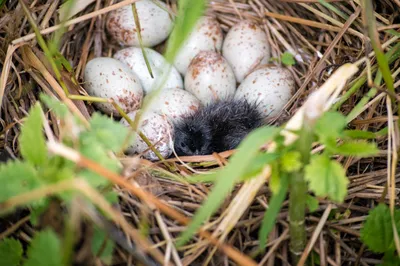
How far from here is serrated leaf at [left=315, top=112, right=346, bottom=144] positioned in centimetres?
105

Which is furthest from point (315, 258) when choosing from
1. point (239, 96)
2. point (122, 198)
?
point (239, 96)

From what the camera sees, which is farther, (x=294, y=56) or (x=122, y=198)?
(x=294, y=56)

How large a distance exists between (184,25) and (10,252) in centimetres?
69

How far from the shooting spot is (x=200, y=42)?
231cm

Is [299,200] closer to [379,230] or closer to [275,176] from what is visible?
[275,176]

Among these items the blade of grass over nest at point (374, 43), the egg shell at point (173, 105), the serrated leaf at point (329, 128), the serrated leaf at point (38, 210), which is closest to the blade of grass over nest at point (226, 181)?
the serrated leaf at point (329, 128)

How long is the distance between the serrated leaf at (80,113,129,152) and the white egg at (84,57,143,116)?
97cm

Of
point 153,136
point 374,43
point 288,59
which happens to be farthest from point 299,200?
point 288,59

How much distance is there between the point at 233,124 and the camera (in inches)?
80.1

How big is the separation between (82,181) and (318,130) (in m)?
0.51

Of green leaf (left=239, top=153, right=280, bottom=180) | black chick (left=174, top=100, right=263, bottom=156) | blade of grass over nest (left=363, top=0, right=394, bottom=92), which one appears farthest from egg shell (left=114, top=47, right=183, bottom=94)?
green leaf (left=239, top=153, right=280, bottom=180)

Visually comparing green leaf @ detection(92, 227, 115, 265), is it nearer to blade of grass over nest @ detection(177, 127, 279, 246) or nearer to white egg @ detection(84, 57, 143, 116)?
blade of grass over nest @ detection(177, 127, 279, 246)

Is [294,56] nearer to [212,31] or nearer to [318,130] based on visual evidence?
[212,31]

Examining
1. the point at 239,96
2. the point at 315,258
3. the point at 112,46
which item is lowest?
the point at 315,258
